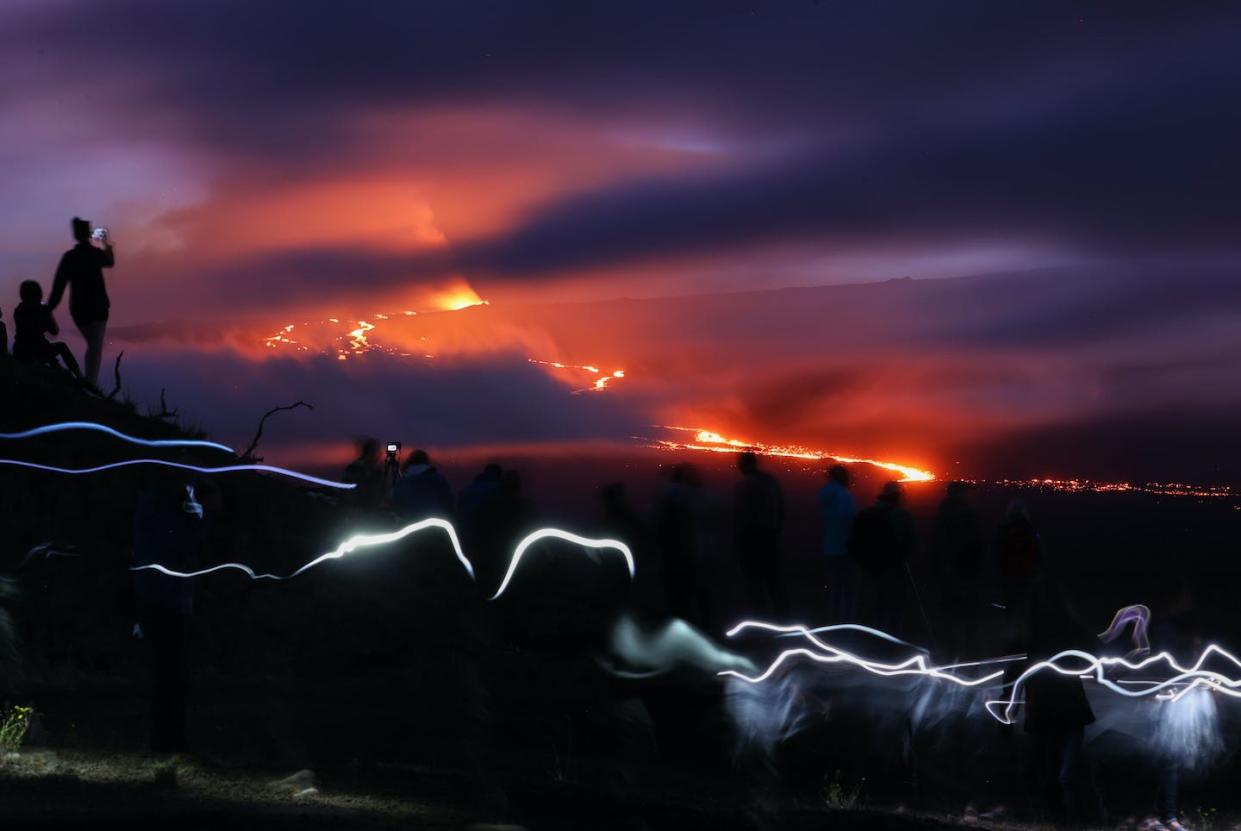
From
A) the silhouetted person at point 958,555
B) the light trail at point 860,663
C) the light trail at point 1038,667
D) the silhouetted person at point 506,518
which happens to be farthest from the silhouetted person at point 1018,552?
the silhouetted person at point 506,518

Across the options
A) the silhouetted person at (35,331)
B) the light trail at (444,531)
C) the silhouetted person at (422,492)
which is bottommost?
the light trail at (444,531)

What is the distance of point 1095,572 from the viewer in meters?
92.9

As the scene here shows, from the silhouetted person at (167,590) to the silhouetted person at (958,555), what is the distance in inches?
332

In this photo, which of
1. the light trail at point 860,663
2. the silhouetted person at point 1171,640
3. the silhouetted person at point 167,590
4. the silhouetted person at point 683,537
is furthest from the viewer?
the silhouetted person at point 683,537

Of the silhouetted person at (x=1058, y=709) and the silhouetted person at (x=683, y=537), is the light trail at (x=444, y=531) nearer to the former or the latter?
the silhouetted person at (x=683, y=537)

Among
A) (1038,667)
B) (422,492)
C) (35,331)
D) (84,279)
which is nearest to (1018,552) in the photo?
(1038,667)

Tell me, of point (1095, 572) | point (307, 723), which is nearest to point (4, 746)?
point (307, 723)

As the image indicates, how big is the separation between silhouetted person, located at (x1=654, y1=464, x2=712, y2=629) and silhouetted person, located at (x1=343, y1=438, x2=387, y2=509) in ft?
15.4

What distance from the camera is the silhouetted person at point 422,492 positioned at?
17.6m

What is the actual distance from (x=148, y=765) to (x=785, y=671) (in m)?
8.08

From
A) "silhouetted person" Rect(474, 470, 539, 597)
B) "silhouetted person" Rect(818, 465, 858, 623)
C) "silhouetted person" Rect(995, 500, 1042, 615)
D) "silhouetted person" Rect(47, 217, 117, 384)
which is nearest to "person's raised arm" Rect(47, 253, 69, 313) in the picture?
"silhouetted person" Rect(47, 217, 117, 384)

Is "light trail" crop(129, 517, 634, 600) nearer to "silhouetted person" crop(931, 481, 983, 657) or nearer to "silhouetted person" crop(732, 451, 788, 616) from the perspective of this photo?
"silhouetted person" crop(732, 451, 788, 616)

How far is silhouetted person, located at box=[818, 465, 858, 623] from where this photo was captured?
17000 millimetres

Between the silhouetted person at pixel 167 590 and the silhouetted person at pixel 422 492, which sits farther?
the silhouetted person at pixel 422 492
